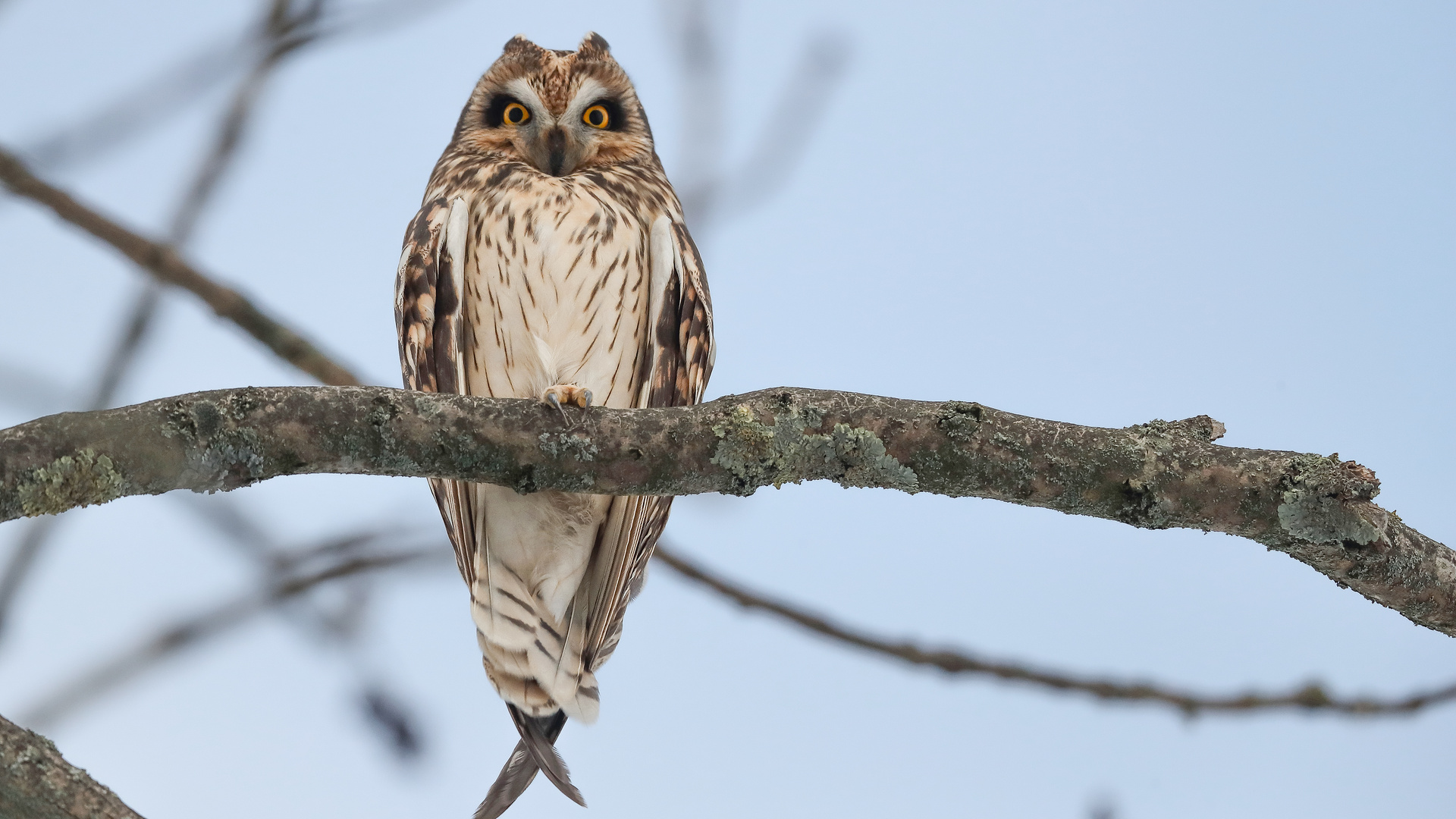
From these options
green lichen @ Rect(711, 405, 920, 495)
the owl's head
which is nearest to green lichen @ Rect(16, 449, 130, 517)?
green lichen @ Rect(711, 405, 920, 495)

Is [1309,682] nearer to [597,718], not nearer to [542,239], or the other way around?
[597,718]

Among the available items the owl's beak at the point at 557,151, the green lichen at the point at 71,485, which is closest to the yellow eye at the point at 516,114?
the owl's beak at the point at 557,151

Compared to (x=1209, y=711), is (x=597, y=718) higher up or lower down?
lower down

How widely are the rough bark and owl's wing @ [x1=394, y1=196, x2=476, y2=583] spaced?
1.23 m

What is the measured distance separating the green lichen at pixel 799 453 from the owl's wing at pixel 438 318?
4.73ft

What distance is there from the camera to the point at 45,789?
2002 mm

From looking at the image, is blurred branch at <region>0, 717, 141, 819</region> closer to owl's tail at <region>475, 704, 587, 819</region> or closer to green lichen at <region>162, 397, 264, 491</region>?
green lichen at <region>162, 397, 264, 491</region>

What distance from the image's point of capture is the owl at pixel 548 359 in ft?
12.2

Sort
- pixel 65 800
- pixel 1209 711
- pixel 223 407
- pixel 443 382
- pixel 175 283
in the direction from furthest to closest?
pixel 443 382, pixel 1209 711, pixel 175 283, pixel 223 407, pixel 65 800

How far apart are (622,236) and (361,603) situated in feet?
4.77

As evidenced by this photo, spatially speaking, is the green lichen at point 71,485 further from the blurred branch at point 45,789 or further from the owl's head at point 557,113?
the owl's head at point 557,113

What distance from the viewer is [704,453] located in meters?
2.47

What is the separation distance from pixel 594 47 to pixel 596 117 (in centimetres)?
45

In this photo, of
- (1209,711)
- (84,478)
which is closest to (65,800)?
(84,478)
